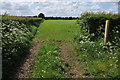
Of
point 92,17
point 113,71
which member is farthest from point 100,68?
point 92,17

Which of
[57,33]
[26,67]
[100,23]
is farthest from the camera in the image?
[57,33]

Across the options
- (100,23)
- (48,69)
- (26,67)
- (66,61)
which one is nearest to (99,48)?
(66,61)

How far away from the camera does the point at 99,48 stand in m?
9.59

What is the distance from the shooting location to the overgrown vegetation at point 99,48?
6.87 m

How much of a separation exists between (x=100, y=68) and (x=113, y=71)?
54 centimetres

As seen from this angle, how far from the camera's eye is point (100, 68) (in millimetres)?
7023

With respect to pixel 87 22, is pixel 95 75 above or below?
below

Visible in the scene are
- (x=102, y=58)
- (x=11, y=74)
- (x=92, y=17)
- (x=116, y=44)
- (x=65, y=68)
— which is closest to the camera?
(x=11, y=74)

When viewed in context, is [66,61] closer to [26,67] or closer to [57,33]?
[26,67]

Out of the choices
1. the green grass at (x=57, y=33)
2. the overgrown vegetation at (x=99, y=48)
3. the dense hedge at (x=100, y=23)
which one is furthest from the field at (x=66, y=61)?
the green grass at (x=57, y=33)

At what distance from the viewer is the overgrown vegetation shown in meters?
6.87

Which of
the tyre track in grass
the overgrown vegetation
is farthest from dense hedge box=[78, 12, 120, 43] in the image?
the tyre track in grass

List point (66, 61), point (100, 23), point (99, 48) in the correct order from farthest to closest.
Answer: point (100, 23)
point (99, 48)
point (66, 61)

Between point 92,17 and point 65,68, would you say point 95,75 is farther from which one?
point 92,17
